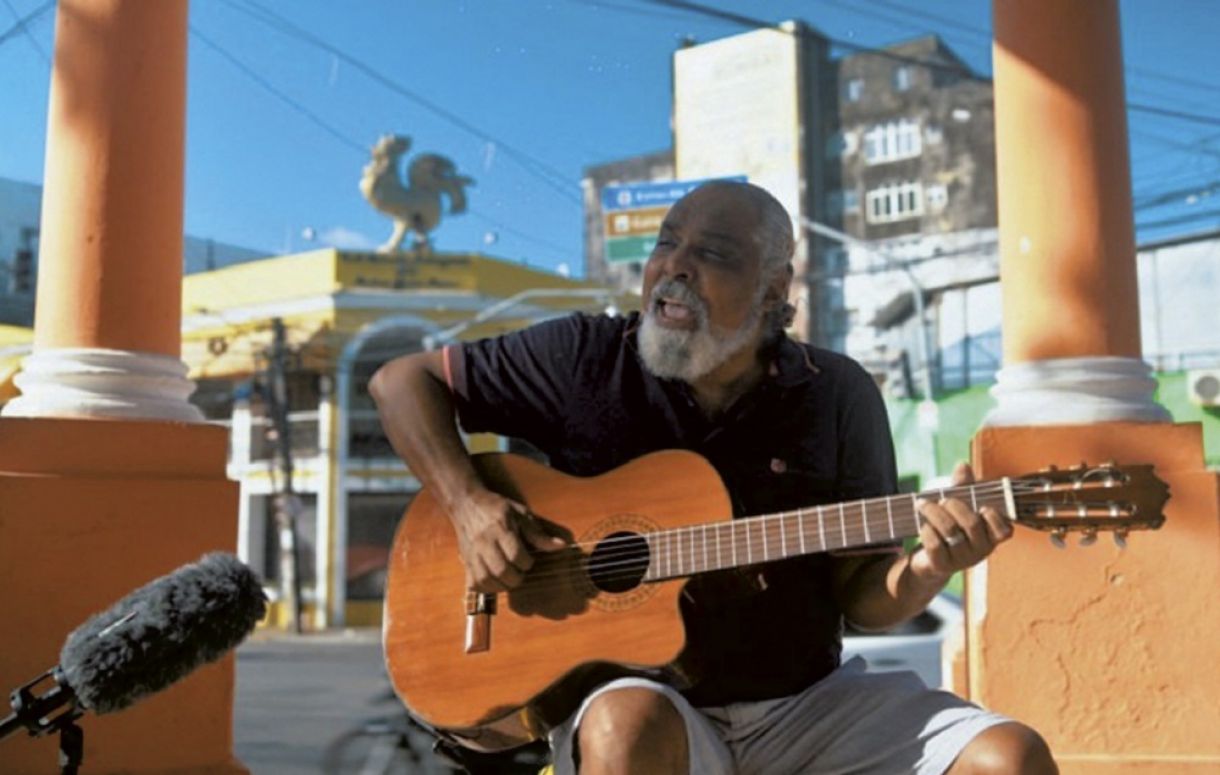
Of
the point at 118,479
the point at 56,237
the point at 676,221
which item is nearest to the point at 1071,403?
the point at 676,221

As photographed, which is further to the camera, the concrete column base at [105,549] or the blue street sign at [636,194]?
the blue street sign at [636,194]

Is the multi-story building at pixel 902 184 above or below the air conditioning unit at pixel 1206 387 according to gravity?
above

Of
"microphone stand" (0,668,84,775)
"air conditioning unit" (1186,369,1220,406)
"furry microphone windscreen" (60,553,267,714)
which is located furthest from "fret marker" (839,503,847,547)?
"air conditioning unit" (1186,369,1220,406)

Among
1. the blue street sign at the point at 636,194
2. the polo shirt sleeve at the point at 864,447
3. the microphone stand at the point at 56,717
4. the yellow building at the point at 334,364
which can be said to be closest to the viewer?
the microphone stand at the point at 56,717

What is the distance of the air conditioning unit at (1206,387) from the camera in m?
15.4

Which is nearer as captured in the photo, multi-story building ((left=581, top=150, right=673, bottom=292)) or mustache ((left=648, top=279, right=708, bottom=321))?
mustache ((left=648, top=279, right=708, bottom=321))

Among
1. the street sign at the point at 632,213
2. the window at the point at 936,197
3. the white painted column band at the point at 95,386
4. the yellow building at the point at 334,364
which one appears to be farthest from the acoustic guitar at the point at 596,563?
the window at the point at 936,197

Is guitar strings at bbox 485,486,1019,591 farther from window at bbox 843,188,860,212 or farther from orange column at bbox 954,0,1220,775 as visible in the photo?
window at bbox 843,188,860,212

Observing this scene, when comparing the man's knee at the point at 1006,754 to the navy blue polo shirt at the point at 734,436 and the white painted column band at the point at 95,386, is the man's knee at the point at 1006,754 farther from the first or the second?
the white painted column band at the point at 95,386

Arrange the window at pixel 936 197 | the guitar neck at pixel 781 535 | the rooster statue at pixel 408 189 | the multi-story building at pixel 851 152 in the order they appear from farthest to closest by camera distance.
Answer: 1. the window at pixel 936 197
2. the multi-story building at pixel 851 152
3. the rooster statue at pixel 408 189
4. the guitar neck at pixel 781 535

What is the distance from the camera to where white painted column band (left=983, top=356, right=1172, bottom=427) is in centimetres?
331

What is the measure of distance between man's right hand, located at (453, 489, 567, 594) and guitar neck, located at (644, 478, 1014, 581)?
0.71 feet

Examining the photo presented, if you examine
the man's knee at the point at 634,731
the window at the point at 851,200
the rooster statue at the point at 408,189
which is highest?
the window at the point at 851,200

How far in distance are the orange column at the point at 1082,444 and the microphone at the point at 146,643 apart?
2.20m
